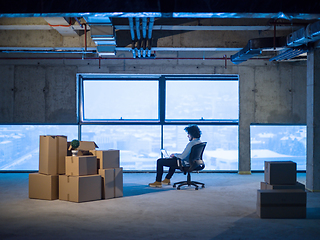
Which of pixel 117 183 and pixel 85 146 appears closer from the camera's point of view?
pixel 117 183

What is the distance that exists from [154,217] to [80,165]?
1.50m

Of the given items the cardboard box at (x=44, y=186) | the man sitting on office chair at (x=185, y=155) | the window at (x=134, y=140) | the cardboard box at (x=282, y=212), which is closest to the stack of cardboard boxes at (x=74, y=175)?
the cardboard box at (x=44, y=186)

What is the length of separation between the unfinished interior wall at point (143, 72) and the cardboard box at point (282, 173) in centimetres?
388

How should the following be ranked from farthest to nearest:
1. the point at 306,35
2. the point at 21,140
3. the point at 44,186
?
the point at 21,140, the point at 44,186, the point at 306,35

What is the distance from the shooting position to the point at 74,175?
509cm

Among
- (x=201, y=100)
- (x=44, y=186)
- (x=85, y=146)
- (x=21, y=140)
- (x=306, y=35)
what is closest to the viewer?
(x=306, y=35)

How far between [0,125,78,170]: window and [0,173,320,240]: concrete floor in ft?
7.87

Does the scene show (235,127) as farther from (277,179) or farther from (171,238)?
(171,238)

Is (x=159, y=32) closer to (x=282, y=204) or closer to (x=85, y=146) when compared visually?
(x=85, y=146)

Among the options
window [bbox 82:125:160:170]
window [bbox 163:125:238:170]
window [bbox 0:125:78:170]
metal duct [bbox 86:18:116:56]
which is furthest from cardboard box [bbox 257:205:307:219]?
window [bbox 0:125:78:170]

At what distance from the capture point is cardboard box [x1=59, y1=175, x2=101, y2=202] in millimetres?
4988

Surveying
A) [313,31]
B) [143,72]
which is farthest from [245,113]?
[313,31]

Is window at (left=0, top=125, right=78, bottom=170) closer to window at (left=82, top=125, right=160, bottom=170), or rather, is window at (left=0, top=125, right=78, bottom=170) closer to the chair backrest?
window at (left=82, top=125, right=160, bottom=170)

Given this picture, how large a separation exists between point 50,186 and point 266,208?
10.3 feet
